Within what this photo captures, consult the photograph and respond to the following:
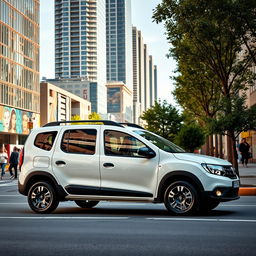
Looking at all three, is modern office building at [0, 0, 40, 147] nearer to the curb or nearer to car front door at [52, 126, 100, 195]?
the curb

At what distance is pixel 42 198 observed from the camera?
1095 centimetres

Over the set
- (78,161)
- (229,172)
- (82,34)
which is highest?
(82,34)

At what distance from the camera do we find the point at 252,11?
66.5 feet

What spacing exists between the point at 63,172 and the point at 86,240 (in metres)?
3.66

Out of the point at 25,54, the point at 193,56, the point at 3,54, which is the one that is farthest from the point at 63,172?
the point at 25,54

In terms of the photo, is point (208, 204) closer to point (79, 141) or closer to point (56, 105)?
point (79, 141)

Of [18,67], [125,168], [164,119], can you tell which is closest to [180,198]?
[125,168]

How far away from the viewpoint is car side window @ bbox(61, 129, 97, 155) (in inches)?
420

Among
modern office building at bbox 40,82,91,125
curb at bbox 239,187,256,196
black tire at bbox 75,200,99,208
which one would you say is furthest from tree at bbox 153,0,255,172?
modern office building at bbox 40,82,91,125

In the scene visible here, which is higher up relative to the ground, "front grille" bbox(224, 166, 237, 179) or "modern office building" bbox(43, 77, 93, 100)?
"modern office building" bbox(43, 77, 93, 100)

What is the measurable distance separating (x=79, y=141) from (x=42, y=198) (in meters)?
1.37

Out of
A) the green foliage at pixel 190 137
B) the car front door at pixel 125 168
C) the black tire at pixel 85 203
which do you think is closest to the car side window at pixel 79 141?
the car front door at pixel 125 168

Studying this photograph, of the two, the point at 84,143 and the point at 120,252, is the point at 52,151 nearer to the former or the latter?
the point at 84,143

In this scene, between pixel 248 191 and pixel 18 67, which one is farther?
pixel 18 67
